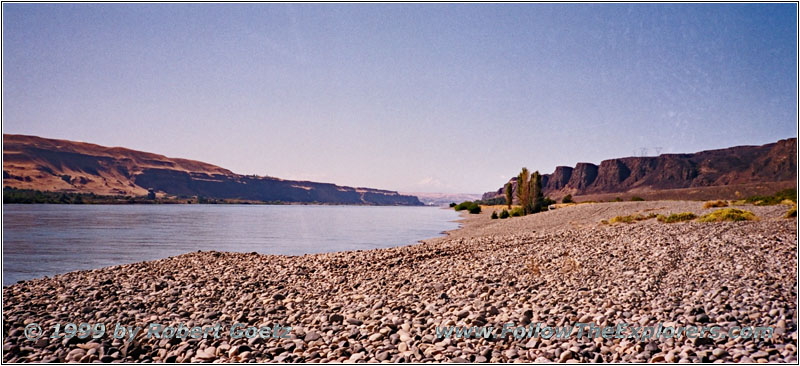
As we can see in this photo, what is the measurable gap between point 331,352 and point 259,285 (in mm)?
4815

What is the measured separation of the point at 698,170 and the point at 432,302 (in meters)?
172

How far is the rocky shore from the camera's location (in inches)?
241

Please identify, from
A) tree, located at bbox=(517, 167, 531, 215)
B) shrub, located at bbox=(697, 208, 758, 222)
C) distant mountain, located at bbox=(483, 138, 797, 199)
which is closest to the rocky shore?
shrub, located at bbox=(697, 208, 758, 222)

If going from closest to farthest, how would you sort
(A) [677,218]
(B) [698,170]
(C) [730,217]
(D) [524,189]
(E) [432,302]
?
1. (E) [432,302]
2. (C) [730,217]
3. (A) [677,218]
4. (D) [524,189]
5. (B) [698,170]

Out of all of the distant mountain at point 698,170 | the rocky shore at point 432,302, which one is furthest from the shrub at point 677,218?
the distant mountain at point 698,170

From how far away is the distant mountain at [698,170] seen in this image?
11700 cm

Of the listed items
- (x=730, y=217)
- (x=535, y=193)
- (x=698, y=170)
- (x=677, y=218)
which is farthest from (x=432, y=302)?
(x=698, y=170)

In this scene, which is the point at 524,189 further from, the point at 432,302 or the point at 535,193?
the point at 432,302

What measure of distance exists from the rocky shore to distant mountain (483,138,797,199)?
8352 centimetres

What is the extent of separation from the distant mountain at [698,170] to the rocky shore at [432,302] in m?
83.5

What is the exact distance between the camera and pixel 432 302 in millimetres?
8430

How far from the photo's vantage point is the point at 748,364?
5.23m

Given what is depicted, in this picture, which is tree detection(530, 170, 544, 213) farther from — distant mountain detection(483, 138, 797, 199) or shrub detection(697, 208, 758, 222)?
distant mountain detection(483, 138, 797, 199)

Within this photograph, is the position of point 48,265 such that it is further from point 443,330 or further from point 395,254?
point 443,330
